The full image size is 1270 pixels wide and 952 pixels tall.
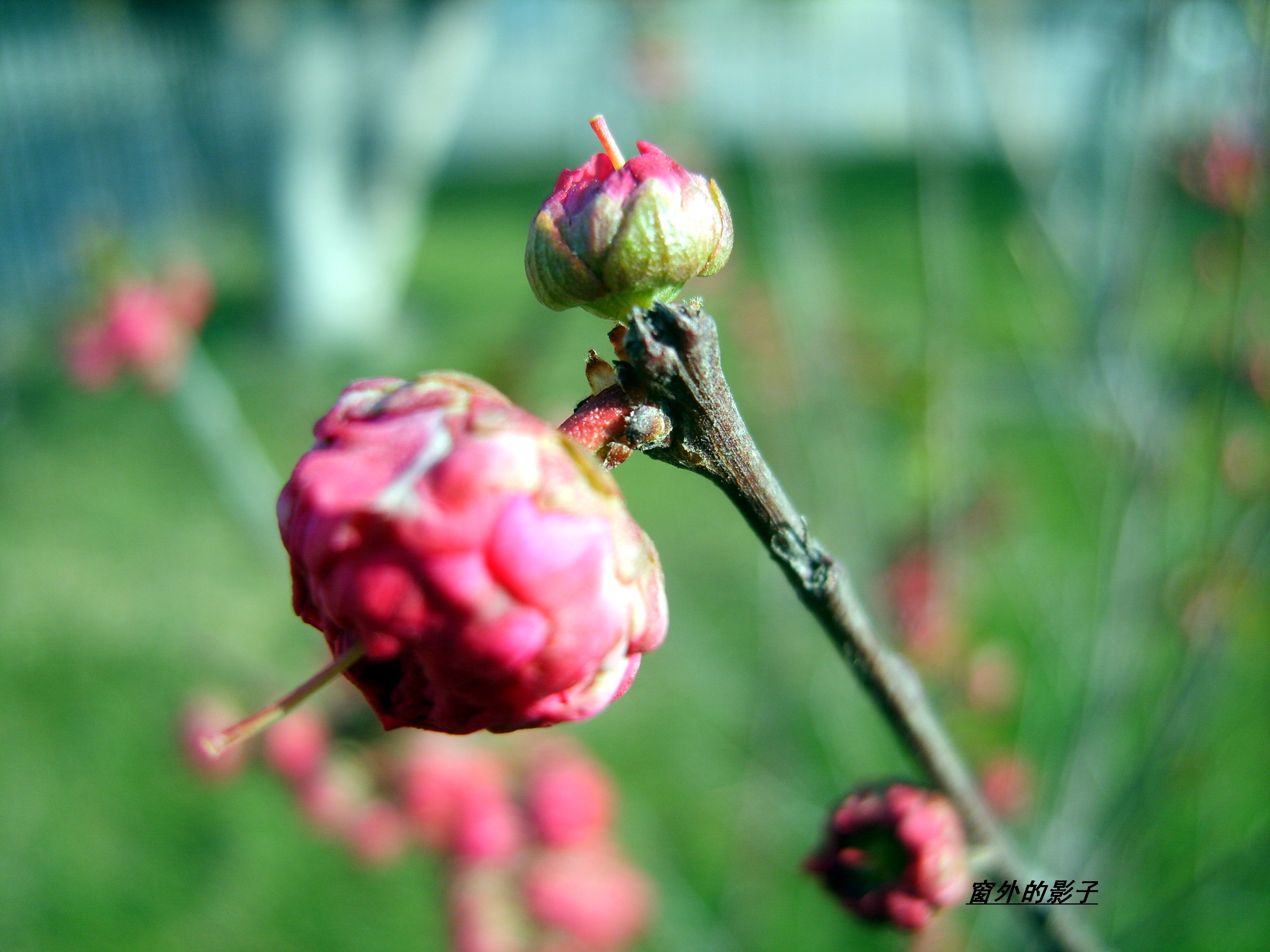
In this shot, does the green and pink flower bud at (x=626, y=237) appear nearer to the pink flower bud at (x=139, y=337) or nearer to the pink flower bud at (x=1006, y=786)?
the pink flower bud at (x=1006, y=786)

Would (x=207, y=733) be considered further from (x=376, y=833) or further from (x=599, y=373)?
(x=599, y=373)

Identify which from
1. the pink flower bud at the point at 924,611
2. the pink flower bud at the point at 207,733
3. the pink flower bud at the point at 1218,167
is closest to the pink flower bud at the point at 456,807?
the pink flower bud at the point at 207,733

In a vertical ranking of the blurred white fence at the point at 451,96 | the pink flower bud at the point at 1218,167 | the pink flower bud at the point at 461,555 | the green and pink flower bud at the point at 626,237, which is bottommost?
the blurred white fence at the point at 451,96

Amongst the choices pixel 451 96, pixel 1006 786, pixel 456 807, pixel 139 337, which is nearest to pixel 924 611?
pixel 1006 786

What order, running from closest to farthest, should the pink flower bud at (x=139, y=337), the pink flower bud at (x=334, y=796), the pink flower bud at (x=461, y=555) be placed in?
the pink flower bud at (x=461, y=555) → the pink flower bud at (x=334, y=796) → the pink flower bud at (x=139, y=337)

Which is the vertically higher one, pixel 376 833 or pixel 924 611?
pixel 924 611

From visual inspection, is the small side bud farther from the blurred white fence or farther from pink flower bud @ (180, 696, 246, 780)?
pink flower bud @ (180, 696, 246, 780)
